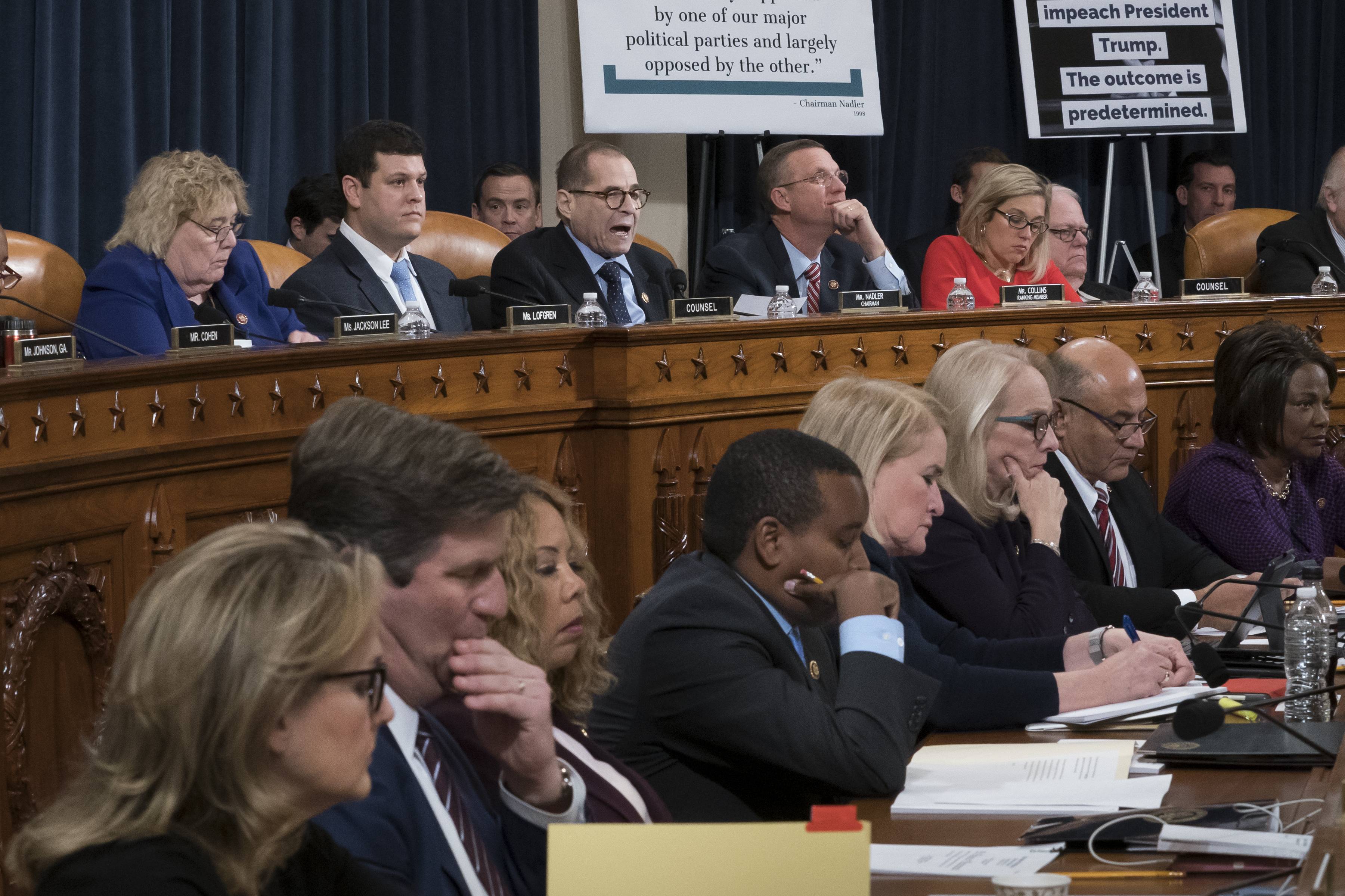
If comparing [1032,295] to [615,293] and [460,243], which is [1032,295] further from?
[460,243]

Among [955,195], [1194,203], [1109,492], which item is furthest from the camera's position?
[1194,203]

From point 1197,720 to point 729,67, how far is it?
4852 mm

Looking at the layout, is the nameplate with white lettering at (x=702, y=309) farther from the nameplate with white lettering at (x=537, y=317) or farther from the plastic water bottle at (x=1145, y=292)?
the plastic water bottle at (x=1145, y=292)

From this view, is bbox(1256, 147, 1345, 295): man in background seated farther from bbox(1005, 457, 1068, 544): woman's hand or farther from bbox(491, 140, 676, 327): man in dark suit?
bbox(1005, 457, 1068, 544): woman's hand

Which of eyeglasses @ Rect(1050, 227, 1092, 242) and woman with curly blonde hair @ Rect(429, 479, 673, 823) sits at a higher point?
eyeglasses @ Rect(1050, 227, 1092, 242)

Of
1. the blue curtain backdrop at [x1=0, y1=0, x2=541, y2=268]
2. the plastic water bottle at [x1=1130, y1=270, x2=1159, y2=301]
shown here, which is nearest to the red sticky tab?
the plastic water bottle at [x1=1130, y1=270, x2=1159, y2=301]

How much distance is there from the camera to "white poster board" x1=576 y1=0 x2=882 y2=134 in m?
5.94

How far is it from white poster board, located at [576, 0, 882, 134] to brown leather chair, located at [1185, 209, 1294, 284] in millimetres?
1427

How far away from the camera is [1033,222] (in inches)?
198

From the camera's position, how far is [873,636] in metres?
1.92

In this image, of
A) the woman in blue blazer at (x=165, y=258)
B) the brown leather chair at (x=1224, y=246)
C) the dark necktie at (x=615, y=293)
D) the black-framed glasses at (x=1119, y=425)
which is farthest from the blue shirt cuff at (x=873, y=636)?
the brown leather chair at (x=1224, y=246)

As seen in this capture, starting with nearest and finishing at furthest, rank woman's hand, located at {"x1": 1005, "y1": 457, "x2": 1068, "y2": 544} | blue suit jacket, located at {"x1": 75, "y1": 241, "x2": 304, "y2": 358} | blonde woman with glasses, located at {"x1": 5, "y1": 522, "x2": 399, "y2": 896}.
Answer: blonde woman with glasses, located at {"x1": 5, "y1": 522, "x2": 399, "y2": 896} → woman's hand, located at {"x1": 1005, "y1": 457, "x2": 1068, "y2": 544} → blue suit jacket, located at {"x1": 75, "y1": 241, "x2": 304, "y2": 358}

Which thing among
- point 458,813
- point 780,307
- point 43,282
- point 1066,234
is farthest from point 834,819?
point 1066,234

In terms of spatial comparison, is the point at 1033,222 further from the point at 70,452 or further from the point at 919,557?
the point at 70,452
